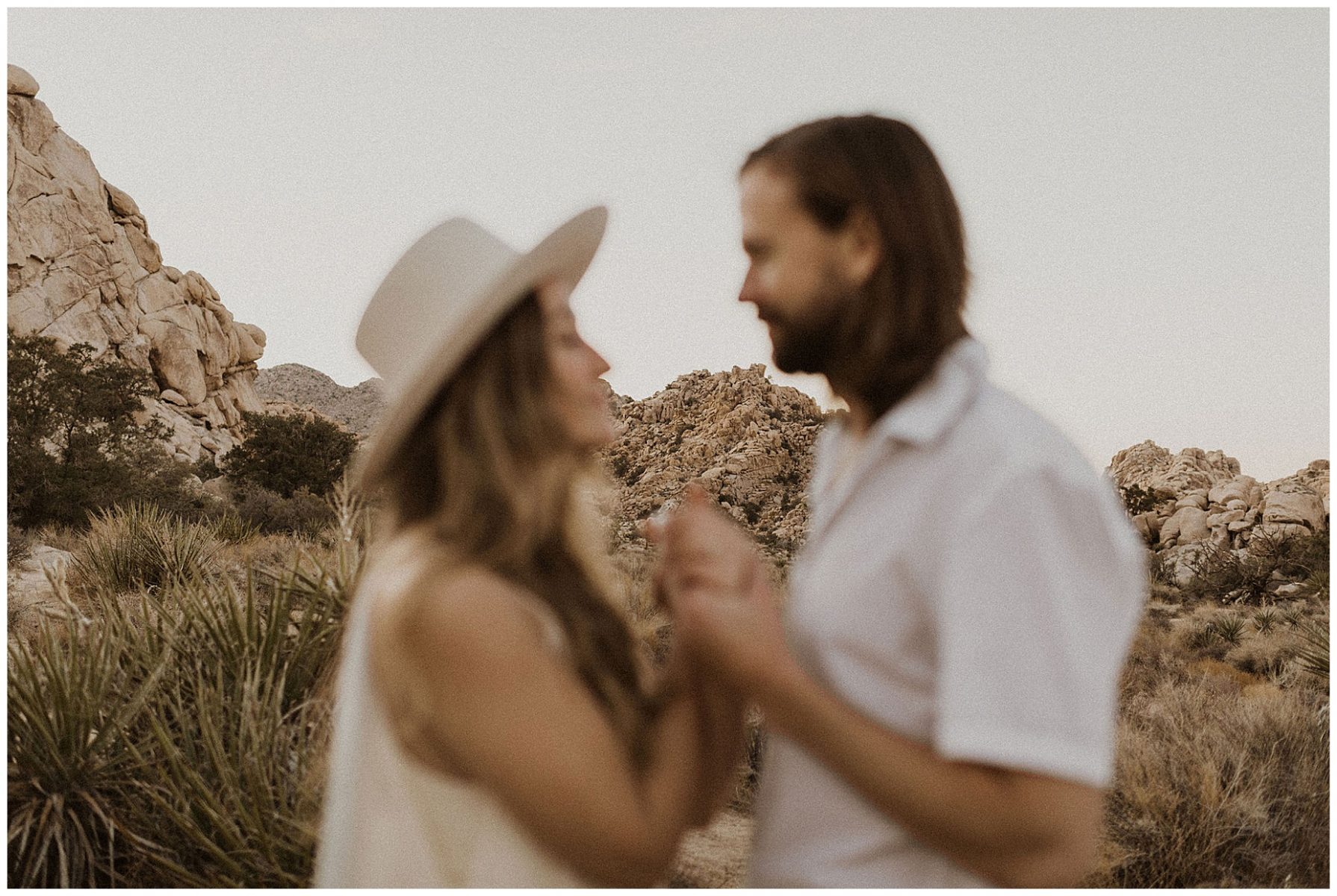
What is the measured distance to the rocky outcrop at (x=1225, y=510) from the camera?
32.4 metres

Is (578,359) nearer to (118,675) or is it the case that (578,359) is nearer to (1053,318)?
(118,675)

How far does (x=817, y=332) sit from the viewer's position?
163 centimetres

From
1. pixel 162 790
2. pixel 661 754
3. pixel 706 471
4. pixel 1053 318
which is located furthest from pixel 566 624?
pixel 706 471

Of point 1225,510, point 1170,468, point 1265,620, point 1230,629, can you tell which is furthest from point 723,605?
point 1170,468

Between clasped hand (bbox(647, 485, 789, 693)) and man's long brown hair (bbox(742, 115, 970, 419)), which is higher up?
man's long brown hair (bbox(742, 115, 970, 419))

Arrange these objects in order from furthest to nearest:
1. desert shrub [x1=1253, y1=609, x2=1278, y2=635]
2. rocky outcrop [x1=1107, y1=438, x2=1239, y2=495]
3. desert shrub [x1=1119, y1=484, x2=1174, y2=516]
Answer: rocky outcrop [x1=1107, y1=438, x2=1239, y2=495], desert shrub [x1=1119, y1=484, x2=1174, y2=516], desert shrub [x1=1253, y1=609, x2=1278, y2=635]

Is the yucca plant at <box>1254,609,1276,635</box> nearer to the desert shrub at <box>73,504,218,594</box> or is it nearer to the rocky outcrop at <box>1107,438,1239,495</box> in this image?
the desert shrub at <box>73,504,218,594</box>

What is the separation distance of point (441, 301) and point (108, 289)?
51355 millimetres

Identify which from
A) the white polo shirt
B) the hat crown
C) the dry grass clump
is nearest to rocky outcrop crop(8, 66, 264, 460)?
the dry grass clump

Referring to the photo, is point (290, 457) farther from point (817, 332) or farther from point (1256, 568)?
point (817, 332)

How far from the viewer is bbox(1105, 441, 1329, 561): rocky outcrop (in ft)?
106

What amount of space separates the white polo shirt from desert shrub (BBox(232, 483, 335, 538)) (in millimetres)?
18749

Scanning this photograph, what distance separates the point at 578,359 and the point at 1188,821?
5.37 meters

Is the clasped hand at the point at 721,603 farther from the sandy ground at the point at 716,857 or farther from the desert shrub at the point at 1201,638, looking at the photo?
the desert shrub at the point at 1201,638
